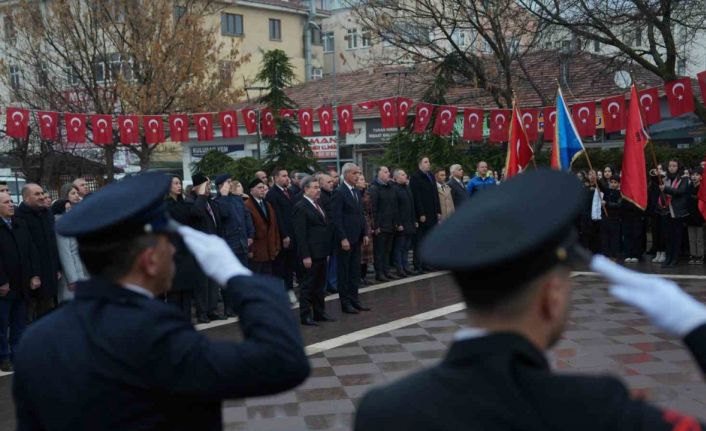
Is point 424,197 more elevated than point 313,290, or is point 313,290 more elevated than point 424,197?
point 424,197

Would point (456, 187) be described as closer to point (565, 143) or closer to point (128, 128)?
point (565, 143)

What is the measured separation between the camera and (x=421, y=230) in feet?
49.4

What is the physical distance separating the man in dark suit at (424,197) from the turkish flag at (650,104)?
405 cm

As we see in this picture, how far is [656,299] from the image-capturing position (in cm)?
182

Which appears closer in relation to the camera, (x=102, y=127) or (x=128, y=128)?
(x=102, y=127)

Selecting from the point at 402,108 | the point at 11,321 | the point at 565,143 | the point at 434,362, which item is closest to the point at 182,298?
the point at 11,321

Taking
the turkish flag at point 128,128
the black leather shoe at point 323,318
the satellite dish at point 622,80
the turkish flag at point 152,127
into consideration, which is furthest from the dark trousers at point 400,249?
the satellite dish at point 622,80

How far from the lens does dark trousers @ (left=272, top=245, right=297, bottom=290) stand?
11789 mm

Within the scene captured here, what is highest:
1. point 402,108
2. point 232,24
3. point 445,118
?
point 232,24

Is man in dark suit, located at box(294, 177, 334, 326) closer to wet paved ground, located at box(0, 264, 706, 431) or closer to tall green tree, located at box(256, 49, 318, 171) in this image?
wet paved ground, located at box(0, 264, 706, 431)

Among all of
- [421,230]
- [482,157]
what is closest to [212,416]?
[421,230]

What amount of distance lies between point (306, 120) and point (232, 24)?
2913 centimetres

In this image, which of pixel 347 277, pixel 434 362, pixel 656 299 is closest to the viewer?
pixel 656 299

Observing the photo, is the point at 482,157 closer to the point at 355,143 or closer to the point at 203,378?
the point at 355,143
